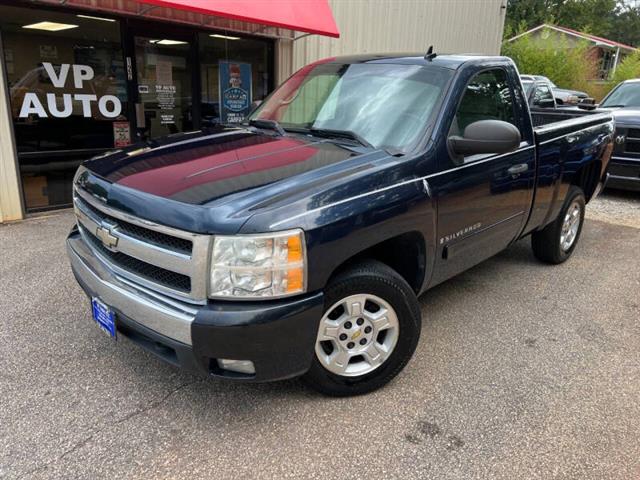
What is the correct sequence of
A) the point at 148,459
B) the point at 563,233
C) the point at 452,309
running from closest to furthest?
the point at 148,459 → the point at 452,309 → the point at 563,233

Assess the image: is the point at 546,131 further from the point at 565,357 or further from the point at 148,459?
the point at 148,459

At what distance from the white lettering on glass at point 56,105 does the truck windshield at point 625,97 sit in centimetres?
927

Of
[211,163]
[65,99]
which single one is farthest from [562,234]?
[65,99]

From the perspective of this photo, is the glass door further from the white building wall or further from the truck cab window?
the truck cab window

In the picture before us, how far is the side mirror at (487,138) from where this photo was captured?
121 inches

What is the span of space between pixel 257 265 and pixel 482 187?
189 cm

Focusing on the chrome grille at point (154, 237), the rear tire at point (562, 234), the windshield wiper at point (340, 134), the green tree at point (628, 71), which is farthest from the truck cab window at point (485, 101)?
the green tree at point (628, 71)

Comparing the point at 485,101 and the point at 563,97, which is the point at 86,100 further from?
the point at 563,97

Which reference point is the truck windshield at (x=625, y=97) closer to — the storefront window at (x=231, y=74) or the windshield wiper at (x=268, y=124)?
the storefront window at (x=231, y=74)

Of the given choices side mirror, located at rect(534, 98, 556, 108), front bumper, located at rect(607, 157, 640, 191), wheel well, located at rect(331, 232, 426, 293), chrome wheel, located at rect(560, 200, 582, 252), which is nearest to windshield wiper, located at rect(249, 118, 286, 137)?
wheel well, located at rect(331, 232, 426, 293)

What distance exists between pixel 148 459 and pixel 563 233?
437 cm

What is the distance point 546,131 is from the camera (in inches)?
168

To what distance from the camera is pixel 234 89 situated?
27.0 feet

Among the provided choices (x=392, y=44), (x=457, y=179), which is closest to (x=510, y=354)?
(x=457, y=179)
